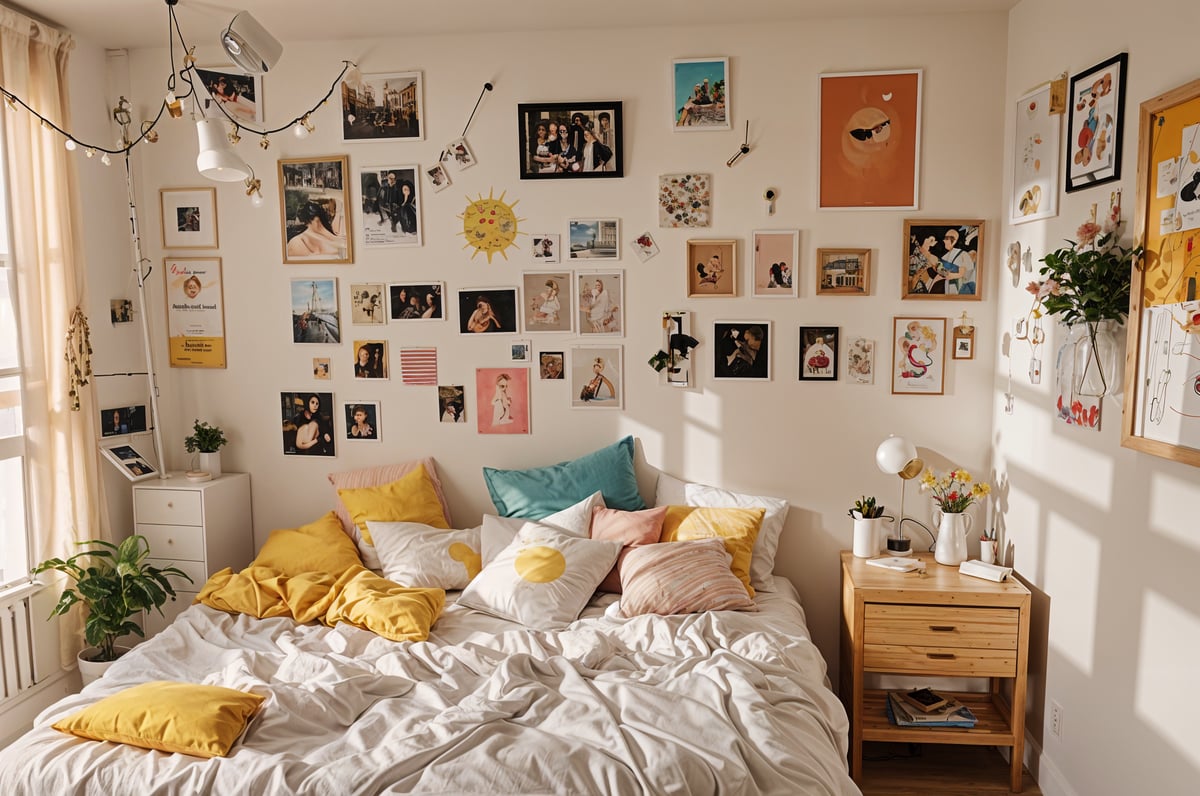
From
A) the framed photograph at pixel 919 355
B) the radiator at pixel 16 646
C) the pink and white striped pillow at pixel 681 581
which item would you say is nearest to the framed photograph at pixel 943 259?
the framed photograph at pixel 919 355

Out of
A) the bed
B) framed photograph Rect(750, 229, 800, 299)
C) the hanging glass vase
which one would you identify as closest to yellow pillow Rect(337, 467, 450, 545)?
the bed

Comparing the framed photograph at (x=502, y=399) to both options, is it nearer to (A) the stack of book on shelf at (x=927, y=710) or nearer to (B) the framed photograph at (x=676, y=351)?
(B) the framed photograph at (x=676, y=351)

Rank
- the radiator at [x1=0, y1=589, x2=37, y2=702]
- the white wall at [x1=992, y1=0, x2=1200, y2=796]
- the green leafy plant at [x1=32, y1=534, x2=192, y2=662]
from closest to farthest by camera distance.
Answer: the white wall at [x1=992, y1=0, x2=1200, y2=796]
the radiator at [x1=0, y1=589, x2=37, y2=702]
the green leafy plant at [x1=32, y1=534, x2=192, y2=662]

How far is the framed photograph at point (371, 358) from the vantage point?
3.50m

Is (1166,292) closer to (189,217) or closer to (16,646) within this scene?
(189,217)

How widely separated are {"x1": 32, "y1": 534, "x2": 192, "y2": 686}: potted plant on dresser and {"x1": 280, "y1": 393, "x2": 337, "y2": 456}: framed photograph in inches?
27.5

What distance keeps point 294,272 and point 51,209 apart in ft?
2.94

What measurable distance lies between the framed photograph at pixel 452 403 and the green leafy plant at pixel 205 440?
98cm

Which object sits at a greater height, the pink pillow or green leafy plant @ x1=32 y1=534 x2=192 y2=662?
the pink pillow

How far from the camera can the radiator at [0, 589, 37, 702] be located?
291 cm

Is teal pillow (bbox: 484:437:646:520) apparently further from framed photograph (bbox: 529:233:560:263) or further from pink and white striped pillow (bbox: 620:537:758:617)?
framed photograph (bbox: 529:233:560:263)

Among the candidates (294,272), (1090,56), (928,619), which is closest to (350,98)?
(294,272)

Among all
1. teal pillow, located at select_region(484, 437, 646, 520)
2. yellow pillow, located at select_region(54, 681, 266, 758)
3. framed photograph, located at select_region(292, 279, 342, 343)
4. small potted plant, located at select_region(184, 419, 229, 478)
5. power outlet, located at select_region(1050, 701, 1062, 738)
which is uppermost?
framed photograph, located at select_region(292, 279, 342, 343)

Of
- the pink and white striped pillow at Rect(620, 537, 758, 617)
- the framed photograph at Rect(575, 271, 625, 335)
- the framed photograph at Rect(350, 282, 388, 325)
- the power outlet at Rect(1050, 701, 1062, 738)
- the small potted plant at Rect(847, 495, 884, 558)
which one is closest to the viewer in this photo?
the power outlet at Rect(1050, 701, 1062, 738)
